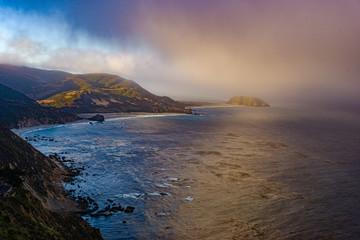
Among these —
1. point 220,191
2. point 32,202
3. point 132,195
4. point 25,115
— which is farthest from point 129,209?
point 25,115

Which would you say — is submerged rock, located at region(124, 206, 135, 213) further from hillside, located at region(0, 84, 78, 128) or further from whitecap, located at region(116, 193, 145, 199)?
hillside, located at region(0, 84, 78, 128)

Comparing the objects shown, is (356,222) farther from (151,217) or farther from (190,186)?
(151,217)

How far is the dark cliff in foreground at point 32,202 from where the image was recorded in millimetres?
16562

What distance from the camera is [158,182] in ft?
154

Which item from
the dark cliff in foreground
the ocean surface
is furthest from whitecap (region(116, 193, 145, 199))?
the dark cliff in foreground

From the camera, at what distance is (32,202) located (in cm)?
2094

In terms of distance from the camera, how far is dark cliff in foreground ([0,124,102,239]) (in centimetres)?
1656

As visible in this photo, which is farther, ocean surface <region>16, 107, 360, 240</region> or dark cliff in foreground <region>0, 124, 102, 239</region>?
ocean surface <region>16, 107, 360, 240</region>

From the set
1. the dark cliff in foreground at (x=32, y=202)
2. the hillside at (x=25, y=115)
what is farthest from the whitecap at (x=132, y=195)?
the hillside at (x=25, y=115)

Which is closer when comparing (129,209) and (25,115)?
(129,209)

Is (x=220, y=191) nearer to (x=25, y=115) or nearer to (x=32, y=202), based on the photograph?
(x=32, y=202)

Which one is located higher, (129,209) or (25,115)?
(25,115)

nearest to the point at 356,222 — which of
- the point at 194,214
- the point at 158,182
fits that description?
the point at 194,214

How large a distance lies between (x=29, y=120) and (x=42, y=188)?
4470 inches
